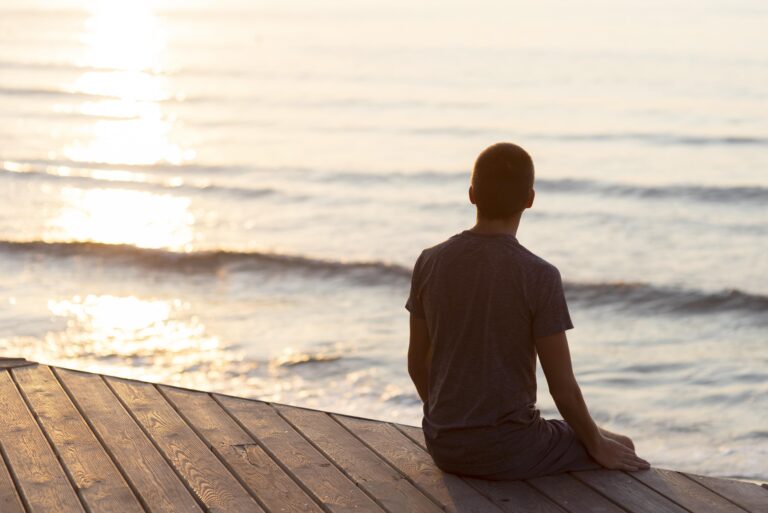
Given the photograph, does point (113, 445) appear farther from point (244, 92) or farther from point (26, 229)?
point (244, 92)

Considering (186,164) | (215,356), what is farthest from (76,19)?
(215,356)

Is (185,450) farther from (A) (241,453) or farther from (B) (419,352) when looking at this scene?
(B) (419,352)

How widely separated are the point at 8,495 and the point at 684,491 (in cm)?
257

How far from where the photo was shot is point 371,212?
16.6 m

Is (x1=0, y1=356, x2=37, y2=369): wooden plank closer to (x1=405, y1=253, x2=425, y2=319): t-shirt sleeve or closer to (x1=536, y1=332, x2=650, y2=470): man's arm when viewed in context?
(x1=405, y1=253, x2=425, y2=319): t-shirt sleeve

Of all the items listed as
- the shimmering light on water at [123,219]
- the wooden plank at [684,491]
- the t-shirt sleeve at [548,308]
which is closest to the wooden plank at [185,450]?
the t-shirt sleeve at [548,308]

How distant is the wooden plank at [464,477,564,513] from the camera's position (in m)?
4.30

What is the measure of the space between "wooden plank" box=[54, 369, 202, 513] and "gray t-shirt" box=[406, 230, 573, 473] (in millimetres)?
1041

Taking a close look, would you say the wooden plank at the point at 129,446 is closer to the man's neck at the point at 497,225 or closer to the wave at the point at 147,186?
the man's neck at the point at 497,225

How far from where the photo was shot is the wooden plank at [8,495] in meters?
4.23

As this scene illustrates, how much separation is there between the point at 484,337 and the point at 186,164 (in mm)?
17215

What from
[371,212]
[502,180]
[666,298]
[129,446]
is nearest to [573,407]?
[502,180]

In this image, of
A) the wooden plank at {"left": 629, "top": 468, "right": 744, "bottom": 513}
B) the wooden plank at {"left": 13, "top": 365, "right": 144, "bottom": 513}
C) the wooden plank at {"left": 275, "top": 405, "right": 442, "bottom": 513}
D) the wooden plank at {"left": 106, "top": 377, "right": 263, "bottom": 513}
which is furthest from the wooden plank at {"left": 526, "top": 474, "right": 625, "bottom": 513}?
the wooden plank at {"left": 13, "top": 365, "right": 144, "bottom": 513}

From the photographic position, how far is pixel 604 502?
4375mm
